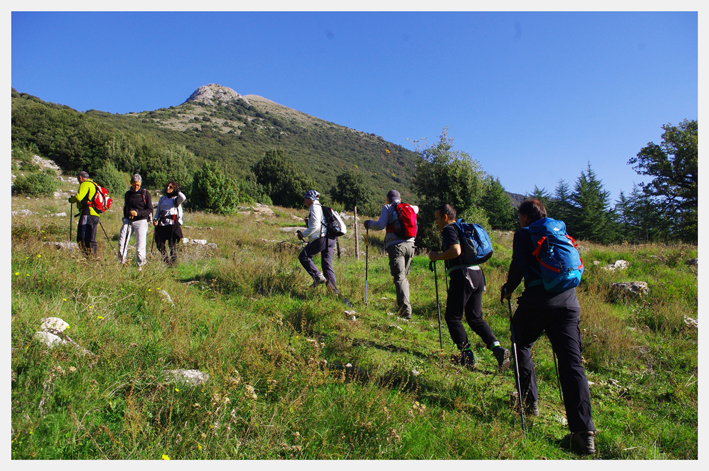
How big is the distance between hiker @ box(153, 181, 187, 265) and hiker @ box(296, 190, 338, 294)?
8.78 feet

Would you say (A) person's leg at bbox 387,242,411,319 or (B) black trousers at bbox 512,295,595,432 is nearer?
(B) black trousers at bbox 512,295,595,432

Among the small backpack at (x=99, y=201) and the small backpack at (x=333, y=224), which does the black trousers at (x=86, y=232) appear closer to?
the small backpack at (x=99, y=201)

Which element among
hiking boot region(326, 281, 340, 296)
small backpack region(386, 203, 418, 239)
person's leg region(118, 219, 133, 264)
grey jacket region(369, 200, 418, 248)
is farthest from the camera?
person's leg region(118, 219, 133, 264)

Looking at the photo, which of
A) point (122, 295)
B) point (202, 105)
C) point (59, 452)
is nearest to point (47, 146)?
point (122, 295)

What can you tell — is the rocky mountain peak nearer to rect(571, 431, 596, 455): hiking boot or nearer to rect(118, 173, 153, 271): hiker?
rect(118, 173, 153, 271): hiker

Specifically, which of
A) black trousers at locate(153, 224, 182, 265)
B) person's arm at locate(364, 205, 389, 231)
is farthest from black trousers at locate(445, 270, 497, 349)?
black trousers at locate(153, 224, 182, 265)

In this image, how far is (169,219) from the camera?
6.83 meters

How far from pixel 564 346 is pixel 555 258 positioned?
74 centimetres

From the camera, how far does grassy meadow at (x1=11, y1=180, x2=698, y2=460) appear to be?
230cm

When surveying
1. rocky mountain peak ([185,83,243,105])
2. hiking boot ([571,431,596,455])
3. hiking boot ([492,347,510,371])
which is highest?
rocky mountain peak ([185,83,243,105])

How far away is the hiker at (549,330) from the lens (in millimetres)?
2742

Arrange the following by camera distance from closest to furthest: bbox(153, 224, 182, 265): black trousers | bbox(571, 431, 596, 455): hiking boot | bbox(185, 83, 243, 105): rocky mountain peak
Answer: bbox(571, 431, 596, 455): hiking boot → bbox(153, 224, 182, 265): black trousers → bbox(185, 83, 243, 105): rocky mountain peak

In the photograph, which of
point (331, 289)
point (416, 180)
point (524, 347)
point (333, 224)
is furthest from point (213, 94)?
point (524, 347)

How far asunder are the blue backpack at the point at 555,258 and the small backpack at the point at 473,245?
0.83m
